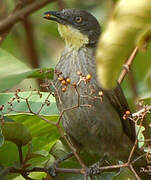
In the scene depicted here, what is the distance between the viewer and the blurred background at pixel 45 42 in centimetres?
465

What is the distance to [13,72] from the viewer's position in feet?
9.49

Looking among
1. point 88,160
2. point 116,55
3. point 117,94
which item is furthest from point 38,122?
point 116,55

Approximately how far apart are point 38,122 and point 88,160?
567 mm

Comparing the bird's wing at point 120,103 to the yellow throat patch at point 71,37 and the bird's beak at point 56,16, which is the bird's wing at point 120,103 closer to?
the yellow throat patch at point 71,37

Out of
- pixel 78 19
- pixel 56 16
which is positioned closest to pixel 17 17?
pixel 78 19

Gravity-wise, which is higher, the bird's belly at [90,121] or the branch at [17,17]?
the branch at [17,17]

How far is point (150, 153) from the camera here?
2490mm

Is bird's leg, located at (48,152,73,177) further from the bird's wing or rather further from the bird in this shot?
the bird's wing

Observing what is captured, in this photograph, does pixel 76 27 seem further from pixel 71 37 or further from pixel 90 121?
pixel 90 121

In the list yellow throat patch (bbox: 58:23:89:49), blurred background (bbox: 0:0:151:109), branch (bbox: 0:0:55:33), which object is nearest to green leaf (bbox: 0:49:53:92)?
yellow throat patch (bbox: 58:23:89:49)

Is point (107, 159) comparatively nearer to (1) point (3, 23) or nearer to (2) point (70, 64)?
(2) point (70, 64)

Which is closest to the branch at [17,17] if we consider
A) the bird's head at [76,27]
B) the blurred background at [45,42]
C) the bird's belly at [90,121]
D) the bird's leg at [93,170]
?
the blurred background at [45,42]

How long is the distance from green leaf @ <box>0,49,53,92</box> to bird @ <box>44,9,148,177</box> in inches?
8.9

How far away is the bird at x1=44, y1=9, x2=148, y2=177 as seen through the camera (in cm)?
310
